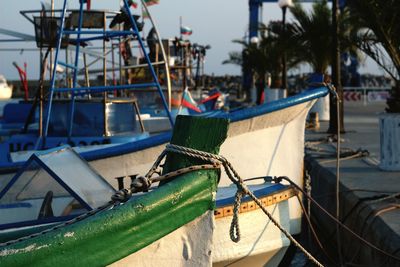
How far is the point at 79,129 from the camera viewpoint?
31.4 feet

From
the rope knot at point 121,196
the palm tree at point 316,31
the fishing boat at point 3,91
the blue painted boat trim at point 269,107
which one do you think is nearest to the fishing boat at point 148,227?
the rope knot at point 121,196

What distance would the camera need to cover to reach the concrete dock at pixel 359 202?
19.4 feet

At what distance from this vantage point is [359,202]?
6.93 meters

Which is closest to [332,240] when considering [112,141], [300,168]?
[300,168]

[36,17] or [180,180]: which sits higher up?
[36,17]

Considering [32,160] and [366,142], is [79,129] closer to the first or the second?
[32,160]

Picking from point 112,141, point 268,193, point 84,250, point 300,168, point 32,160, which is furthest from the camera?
point 112,141

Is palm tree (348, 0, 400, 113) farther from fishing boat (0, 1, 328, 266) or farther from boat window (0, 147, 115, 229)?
boat window (0, 147, 115, 229)

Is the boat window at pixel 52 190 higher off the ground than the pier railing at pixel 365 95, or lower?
higher

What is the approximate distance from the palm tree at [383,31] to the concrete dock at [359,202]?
1.22 metres

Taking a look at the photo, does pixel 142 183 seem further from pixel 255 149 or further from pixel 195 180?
pixel 255 149

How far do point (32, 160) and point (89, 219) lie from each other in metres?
2.06

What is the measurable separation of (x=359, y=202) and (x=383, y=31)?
155 inches

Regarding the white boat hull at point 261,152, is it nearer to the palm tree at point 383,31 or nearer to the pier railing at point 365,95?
the palm tree at point 383,31
